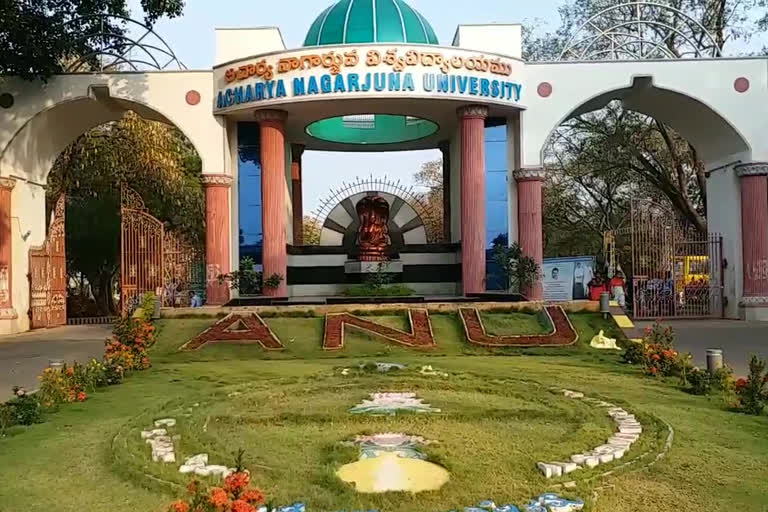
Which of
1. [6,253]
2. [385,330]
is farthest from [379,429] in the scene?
[6,253]

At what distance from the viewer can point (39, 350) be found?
14.0 m

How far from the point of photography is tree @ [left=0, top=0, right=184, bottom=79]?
16.4 metres

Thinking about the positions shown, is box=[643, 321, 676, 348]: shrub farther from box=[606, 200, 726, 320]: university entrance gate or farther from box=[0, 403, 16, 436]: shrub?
box=[606, 200, 726, 320]: university entrance gate

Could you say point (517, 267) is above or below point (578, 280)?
above

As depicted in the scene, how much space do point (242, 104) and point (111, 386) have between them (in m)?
10.5

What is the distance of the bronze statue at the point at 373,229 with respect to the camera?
19.4 metres

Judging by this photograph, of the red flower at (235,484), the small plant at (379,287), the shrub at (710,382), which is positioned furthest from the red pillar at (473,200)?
the red flower at (235,484)

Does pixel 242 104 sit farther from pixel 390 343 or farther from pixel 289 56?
pixel 390 343

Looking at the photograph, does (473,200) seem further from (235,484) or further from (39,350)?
(235,484)

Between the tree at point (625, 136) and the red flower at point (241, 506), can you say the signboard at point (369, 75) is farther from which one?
the red flower at point (241, 506)

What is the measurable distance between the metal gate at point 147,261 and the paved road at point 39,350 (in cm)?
132

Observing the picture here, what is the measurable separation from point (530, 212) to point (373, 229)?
4.07m

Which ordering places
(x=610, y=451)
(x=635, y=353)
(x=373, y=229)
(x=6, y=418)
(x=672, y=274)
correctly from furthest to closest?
1. (x=373, y=229)
2. (x=672, y=274)
3. (x=635, y=353)
4. (x=6, y=418)
5. (x=610, y=451)

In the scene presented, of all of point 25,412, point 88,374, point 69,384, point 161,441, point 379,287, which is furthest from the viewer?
point 379,287
